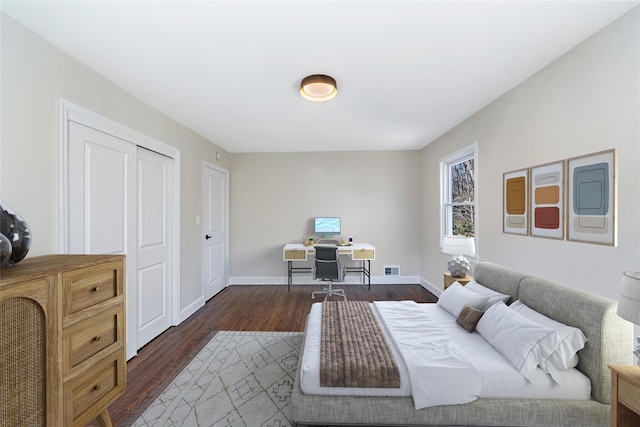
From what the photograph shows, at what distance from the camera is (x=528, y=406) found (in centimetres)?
140

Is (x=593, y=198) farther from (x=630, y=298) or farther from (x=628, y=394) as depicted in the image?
(x=628, y=394)

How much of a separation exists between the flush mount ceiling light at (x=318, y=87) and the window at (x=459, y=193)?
199 cm

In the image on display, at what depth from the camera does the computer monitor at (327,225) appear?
188 inches

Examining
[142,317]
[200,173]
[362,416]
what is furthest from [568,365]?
[200,173]

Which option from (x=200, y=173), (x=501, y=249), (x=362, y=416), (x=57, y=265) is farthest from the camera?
(x=200, y=173)

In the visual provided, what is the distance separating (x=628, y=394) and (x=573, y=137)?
1.58m

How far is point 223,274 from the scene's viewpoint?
4.62 metres

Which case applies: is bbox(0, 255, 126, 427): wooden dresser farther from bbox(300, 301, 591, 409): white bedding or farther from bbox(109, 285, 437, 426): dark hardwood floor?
bbox(300, 301, 591, 409): white bedding

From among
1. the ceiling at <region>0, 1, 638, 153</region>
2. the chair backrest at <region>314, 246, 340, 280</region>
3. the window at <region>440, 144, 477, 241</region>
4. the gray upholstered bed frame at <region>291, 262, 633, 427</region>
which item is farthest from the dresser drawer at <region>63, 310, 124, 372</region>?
the window at <region>440, 144, 477, 241</region>

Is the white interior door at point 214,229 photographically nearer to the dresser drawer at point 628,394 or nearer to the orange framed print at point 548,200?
the orange framed print at point 548,200

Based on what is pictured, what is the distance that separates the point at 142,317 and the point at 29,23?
2.47 meters

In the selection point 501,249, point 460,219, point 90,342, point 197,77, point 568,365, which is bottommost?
point 568,365

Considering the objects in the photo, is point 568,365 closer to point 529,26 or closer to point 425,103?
point 529,26

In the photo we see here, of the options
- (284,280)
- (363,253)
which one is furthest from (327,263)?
(284,280)
